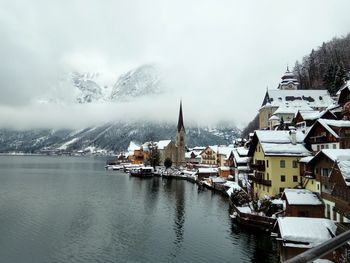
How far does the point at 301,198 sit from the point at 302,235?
11096 mm

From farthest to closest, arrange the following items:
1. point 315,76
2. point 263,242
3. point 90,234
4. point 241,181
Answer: point 315,76 → point 241,181 → point 90,234 → point 263,242

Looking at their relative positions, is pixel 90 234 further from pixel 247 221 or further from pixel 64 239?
pixel 247 221

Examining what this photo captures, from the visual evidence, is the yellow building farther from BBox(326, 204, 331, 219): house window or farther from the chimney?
BBox(326, 204, 331, 219): house window

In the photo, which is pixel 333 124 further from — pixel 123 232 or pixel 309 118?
pixel 123 232

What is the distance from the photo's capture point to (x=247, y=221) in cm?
4809

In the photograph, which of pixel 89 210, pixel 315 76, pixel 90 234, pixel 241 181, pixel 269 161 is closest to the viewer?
pixel 90 234

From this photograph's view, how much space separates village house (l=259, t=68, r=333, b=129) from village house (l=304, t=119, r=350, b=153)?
47.1 meters

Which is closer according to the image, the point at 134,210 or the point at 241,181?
the point at 134,210

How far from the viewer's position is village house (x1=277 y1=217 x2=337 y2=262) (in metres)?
31.3

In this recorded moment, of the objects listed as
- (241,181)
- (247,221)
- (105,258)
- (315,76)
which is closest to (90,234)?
(105,258)

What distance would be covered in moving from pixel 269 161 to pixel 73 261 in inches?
1384

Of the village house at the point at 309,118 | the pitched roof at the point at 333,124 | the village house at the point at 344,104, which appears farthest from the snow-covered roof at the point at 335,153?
the village house at the point at 344,104

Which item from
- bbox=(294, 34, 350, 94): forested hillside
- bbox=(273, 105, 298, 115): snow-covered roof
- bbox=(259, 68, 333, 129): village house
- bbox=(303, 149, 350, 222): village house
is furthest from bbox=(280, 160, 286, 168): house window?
bbox=(294, 34, 350, 94): forested hillside

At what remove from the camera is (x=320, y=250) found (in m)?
3.73
